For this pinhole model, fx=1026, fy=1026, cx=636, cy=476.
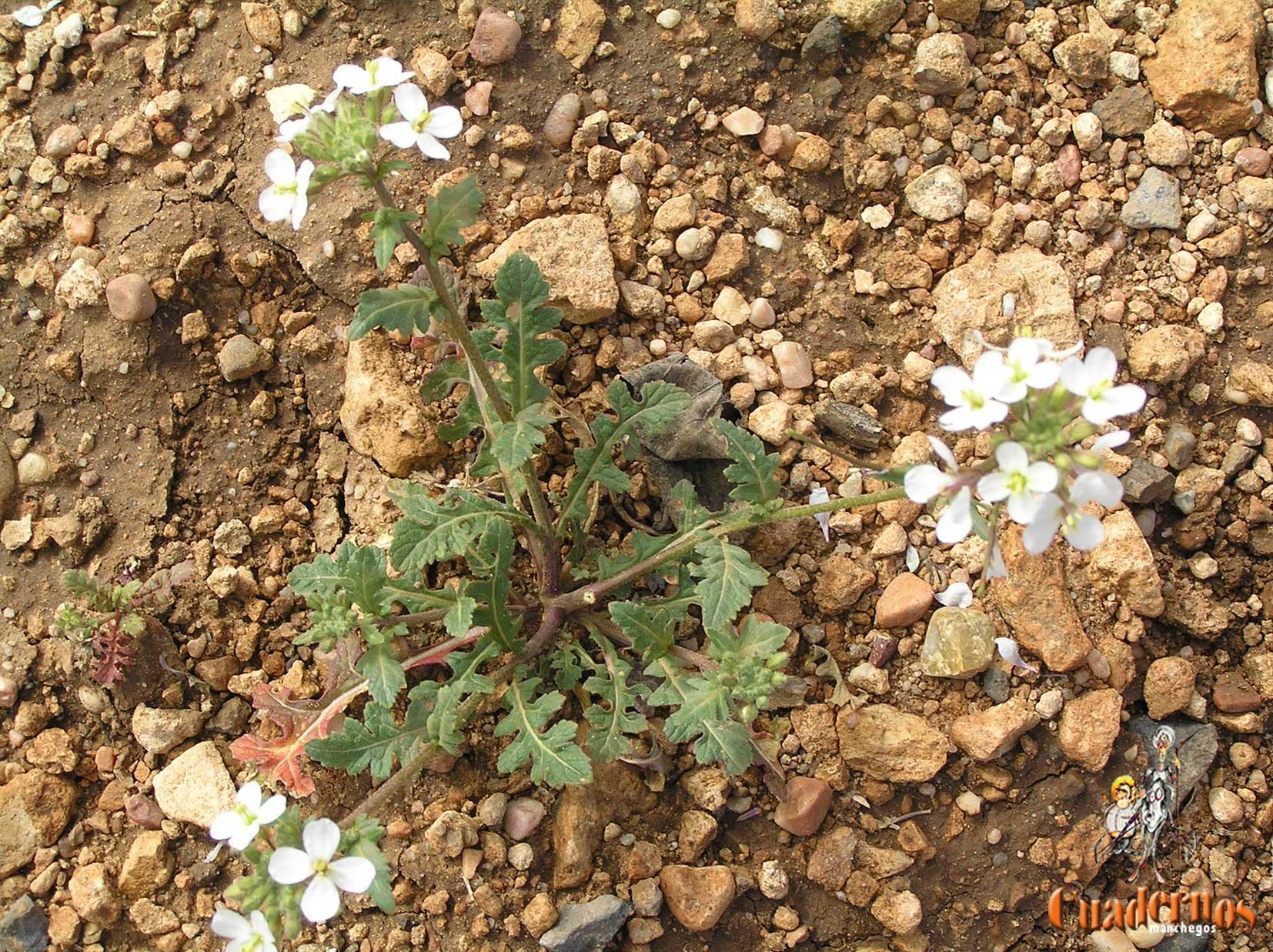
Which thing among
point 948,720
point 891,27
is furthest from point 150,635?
point 891,27

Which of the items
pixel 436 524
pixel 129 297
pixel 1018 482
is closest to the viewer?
pixel 1018 482

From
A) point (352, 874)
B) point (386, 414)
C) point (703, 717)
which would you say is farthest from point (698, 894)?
point (386, 414)

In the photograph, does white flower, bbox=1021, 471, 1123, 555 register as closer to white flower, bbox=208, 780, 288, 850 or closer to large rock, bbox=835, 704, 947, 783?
large rock, bbox=835, 704, 947, 783

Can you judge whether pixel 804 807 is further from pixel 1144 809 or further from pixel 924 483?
pixel 924 483

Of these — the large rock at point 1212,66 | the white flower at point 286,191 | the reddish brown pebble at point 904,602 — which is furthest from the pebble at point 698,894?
the large rock at point 1212,66

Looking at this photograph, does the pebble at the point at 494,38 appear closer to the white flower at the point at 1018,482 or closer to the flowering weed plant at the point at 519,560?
the flowering weed plant at the point at 519,560
